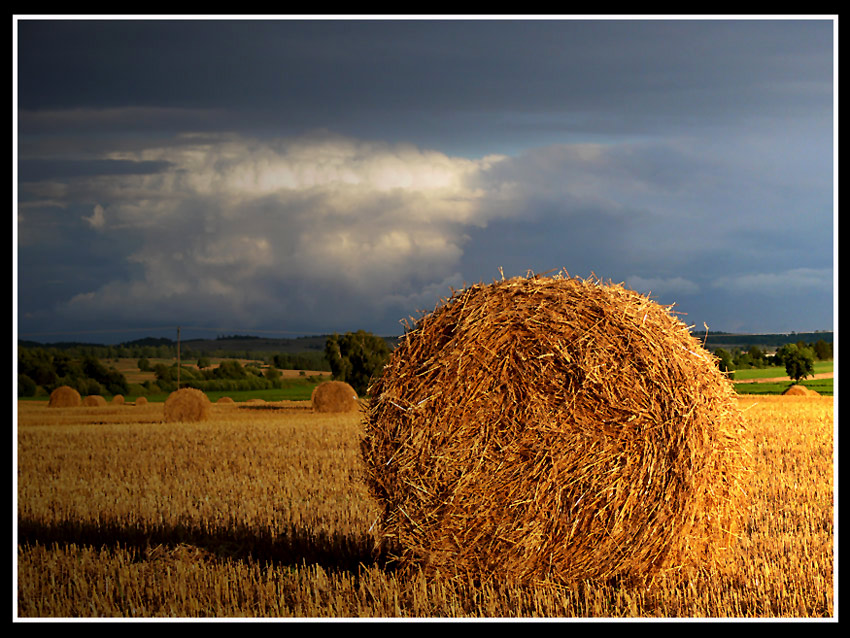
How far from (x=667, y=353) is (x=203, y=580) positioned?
3746 mm

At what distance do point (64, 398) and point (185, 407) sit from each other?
8982 mm

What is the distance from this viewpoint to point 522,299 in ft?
18.8

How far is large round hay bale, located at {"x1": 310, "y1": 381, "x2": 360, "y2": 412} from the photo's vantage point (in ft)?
72.5

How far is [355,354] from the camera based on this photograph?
30609 millimetres

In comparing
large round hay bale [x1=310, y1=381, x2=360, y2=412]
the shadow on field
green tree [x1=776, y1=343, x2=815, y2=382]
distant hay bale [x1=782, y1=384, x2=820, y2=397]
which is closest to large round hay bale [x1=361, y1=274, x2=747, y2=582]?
the shadow on field

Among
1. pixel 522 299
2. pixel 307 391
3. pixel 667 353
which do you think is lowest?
pixel 307 391

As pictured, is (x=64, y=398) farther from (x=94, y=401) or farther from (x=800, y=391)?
(x=800, y=391)

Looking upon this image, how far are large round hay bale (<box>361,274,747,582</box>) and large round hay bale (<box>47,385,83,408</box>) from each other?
24.1 metres

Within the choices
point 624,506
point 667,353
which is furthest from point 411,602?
point 667,353

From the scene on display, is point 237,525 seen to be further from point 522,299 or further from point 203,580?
point 522,299

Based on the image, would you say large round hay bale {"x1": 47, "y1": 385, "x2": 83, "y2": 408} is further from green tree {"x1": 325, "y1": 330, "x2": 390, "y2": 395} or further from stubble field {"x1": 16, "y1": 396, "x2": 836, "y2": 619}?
stubble field {"x1": 16, "y1": 396, "x2": 836, "y2": 619}

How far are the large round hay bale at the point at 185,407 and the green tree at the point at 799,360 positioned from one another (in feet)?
60.4

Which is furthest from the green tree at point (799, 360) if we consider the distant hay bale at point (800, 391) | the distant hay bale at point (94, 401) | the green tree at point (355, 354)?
the distant hay bale at point (94, 401)

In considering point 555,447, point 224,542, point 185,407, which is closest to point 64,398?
point 185,407
